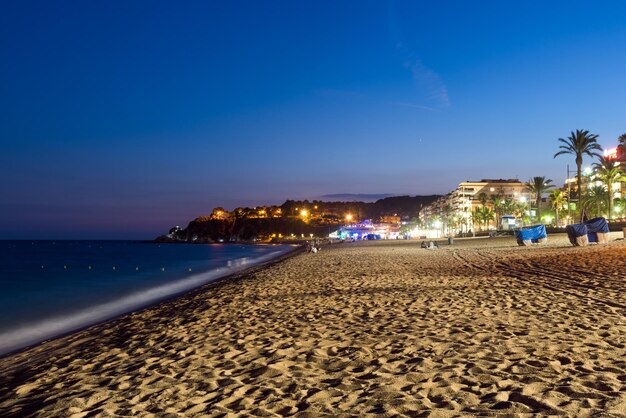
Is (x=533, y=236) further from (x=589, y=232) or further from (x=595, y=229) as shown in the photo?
(x=595, y=229)

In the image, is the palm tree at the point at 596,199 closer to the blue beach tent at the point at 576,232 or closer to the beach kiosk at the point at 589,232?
the beach kiosk at the point at 589,232

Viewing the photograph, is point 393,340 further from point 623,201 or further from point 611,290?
point 623,201

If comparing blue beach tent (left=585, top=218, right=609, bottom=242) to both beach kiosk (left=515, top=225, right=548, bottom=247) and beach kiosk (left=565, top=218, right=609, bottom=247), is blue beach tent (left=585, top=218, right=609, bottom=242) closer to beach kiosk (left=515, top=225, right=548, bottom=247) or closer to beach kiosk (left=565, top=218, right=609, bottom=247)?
beach kiosk (left=565, top=218, right=609, bottom=247)

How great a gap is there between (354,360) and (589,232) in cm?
2872

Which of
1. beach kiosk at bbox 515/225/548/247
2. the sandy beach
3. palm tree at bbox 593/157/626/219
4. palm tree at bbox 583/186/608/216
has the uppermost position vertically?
palm tree at bbox 593/157/626/219

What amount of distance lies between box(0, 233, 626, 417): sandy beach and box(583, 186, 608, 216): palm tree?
233 ft

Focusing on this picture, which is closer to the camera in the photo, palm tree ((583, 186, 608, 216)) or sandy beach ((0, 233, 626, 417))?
sandy beach ((0, 233, 626, 417))

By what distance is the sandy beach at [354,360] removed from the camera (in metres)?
4.77

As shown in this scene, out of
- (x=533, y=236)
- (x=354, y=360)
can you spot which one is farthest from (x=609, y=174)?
(x=354, y=360)

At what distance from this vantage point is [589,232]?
1158 inches

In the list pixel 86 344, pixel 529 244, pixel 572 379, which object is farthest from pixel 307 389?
pixel 529 244

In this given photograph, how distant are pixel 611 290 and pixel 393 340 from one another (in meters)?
7.26

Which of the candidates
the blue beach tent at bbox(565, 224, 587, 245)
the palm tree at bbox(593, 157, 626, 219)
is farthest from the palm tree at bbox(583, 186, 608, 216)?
Answer: the blue beach tent at bbox(565, 224, 587, 245)

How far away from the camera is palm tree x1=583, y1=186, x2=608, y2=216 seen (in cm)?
Result: 7306
